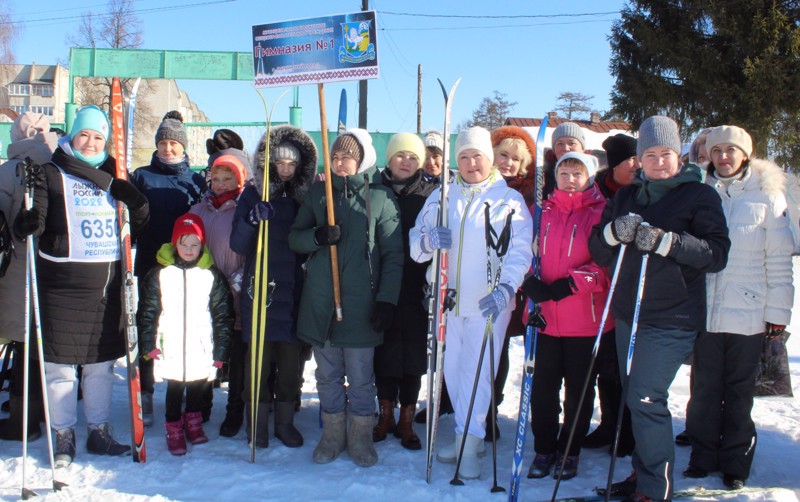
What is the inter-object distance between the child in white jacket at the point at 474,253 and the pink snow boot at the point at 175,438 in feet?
5.72

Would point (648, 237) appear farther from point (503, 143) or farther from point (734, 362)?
point (503, 143)

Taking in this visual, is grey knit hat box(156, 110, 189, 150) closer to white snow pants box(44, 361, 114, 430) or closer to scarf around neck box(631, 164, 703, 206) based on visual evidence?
white snow pants box(44, 361, 114, 430)

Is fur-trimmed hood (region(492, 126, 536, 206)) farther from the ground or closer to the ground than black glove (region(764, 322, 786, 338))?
farther from the ground

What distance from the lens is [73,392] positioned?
3.75m

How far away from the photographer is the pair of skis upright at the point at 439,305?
3515 mm

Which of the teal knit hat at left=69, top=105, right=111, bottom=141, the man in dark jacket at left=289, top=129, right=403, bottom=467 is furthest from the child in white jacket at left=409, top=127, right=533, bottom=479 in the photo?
the teal knit hat at left=69, top=105, right=111, bottom=141

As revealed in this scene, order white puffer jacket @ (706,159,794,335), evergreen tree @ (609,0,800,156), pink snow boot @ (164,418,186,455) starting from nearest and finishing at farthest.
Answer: white puffer jacket @ (706,159,794,335)
pink snow boot @ (164,418,186,455)
evergreen tree @ (609,0,800,156)

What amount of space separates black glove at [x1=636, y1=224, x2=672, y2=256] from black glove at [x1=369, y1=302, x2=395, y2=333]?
4.74ft

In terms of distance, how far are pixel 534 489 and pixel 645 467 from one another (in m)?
0.62

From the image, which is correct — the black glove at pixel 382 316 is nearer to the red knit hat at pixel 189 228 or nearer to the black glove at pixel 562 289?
the black glove at pixel 562 289

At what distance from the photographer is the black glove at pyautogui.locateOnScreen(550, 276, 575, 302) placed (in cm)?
339

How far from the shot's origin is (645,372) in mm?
3174

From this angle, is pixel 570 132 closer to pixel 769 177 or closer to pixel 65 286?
pixel 769 177

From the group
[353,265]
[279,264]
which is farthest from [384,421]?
[279,264]
